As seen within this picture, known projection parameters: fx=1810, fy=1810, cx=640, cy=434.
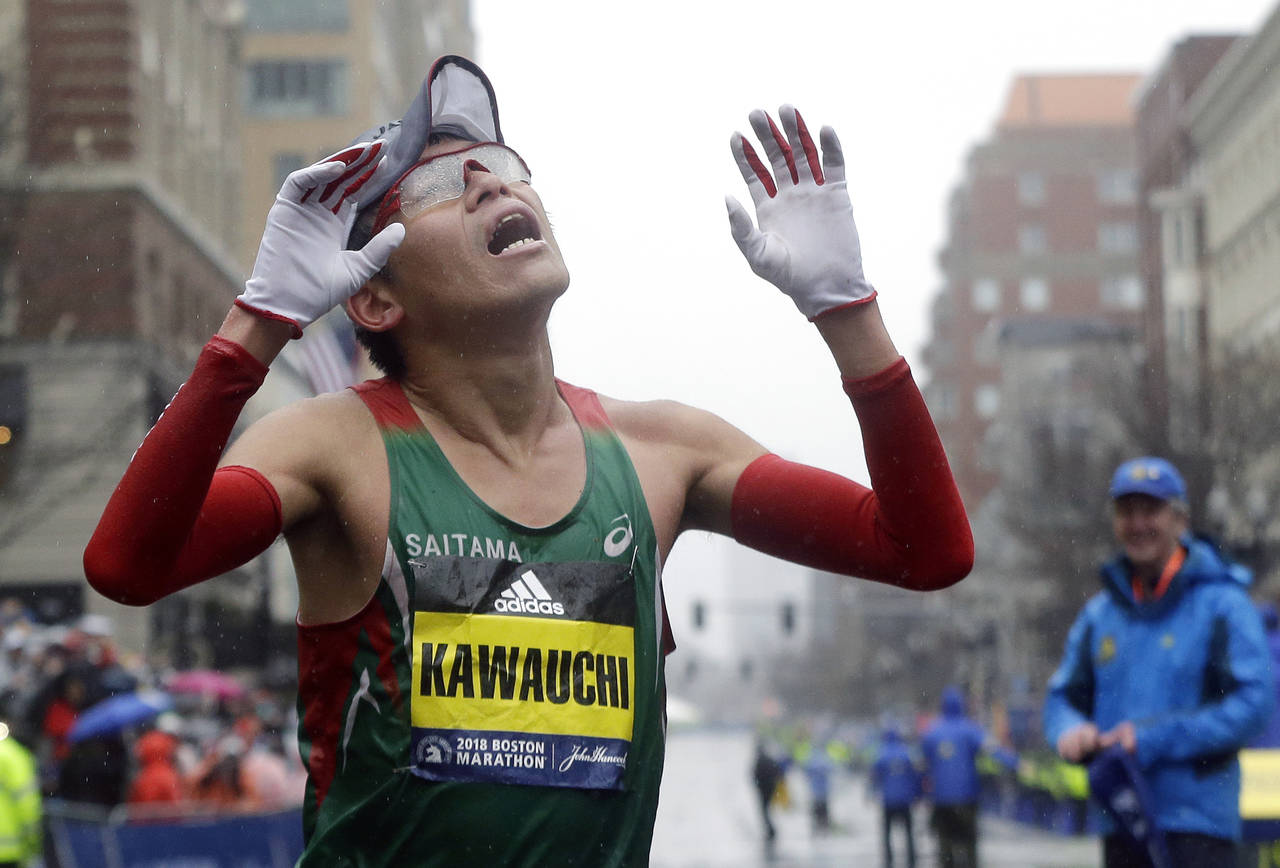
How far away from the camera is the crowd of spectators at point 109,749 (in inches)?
442

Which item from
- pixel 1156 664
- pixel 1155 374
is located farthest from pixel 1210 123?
pixel 1156 664

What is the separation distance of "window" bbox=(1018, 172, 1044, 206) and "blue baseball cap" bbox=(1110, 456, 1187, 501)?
4135 inches

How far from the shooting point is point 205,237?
2962 centimetres

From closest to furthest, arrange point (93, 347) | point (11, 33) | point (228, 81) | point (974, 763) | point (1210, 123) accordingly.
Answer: point (974, 763) → point (11, 33) → point (93, 347) → point (228, 81) → point (1210, 123)

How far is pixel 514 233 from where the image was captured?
2.94 m

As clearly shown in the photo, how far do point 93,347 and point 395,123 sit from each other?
866 inches

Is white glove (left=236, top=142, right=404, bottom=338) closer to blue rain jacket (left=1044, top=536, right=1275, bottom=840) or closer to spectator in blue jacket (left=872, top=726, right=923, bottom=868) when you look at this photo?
blue rain jacket (left=1044, top=536, right=1275, bottom=840)

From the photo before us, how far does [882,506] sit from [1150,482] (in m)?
2.98

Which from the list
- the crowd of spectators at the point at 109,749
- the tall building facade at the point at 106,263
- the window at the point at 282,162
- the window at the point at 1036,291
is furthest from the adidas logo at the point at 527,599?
the window at the point at 1036,291

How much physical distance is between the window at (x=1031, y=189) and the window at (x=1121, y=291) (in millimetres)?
6258

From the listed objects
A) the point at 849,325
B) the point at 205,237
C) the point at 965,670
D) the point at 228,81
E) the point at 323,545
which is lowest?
the point at 965,670

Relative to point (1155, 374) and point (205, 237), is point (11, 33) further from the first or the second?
point (1155, 374)

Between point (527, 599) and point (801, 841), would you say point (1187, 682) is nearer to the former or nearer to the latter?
point (527, 599)

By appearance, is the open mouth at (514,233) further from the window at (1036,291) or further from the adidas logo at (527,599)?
the window at (1036,291)
